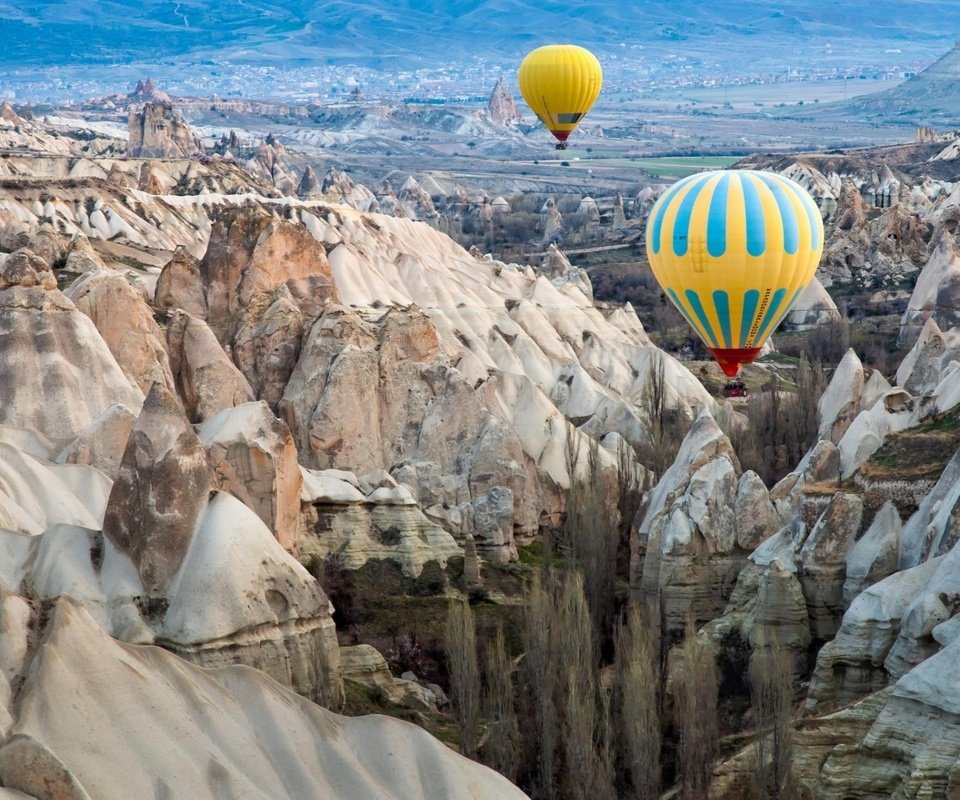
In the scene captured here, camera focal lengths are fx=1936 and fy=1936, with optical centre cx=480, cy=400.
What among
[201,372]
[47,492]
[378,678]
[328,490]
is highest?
[201,372]

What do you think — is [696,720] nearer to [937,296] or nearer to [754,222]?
[754,222]

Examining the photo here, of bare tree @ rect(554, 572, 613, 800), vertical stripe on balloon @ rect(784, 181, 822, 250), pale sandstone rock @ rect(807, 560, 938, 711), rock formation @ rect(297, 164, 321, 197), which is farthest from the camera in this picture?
rock formation @ rect(297, 164, 321, 197)

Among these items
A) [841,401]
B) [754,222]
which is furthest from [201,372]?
[841,401]

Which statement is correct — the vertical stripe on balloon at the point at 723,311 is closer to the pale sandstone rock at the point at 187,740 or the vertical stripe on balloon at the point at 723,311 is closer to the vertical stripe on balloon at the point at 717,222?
the vertical stripe on balloon at the point at 717,222

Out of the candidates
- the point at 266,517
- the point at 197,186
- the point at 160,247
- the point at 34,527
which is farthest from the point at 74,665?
the point at 197,186

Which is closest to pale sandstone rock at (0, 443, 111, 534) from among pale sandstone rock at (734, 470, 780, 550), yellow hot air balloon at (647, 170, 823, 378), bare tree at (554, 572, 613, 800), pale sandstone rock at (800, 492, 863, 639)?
bare tree at (554, 572, 613, 800)

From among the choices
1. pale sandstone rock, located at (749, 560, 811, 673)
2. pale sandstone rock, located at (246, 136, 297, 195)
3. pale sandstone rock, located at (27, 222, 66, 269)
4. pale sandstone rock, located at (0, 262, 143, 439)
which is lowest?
pale sandstone rock, located at (749, 560, 811, 673)

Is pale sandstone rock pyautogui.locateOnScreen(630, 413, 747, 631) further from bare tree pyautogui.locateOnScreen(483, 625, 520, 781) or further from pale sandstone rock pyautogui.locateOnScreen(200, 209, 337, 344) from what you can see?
pale sandstone rock pyautogui.locateOnScreen(200, 209, 337, 344)

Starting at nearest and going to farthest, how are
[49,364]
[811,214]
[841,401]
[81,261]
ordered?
[49,364]
[811,214]
[841,401]
[81,261]
